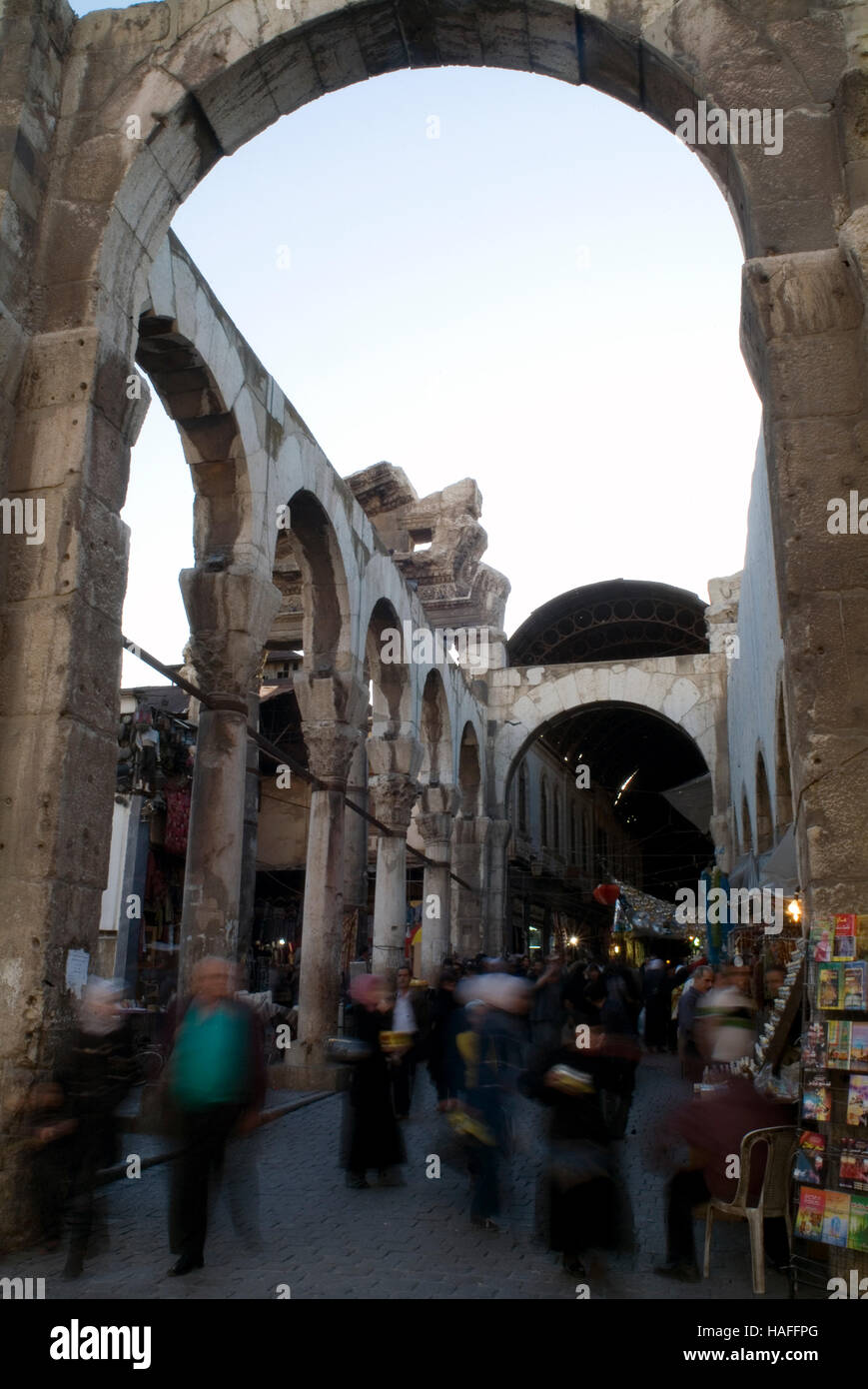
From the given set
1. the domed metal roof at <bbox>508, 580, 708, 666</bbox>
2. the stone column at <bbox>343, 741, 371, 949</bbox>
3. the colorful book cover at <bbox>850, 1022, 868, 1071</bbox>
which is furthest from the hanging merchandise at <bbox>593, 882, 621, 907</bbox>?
the colorful book cover at <bbox>850, 1022, 868, 1071</bbox>

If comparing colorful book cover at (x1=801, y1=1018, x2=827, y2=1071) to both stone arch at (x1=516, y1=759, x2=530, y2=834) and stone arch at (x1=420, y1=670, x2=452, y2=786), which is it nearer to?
stone arch at (x1=420, y1=670, x2=452, y2=786)

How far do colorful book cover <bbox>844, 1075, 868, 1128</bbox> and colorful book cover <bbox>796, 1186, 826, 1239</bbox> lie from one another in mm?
310

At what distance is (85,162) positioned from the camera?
6.02 m

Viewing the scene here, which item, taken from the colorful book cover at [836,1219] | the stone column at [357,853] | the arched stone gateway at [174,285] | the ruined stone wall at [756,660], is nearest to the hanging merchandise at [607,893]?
the ruined stone wall at [756,660]

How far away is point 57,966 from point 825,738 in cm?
374

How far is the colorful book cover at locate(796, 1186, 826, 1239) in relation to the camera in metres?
3.87

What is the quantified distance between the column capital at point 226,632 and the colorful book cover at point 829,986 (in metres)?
5.40

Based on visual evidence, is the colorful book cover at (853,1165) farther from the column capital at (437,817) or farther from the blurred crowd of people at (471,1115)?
the column capital at (437,817)

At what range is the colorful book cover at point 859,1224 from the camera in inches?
146

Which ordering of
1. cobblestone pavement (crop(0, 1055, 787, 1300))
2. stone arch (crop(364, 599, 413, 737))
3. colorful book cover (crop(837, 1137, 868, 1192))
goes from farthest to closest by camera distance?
stone arch (crop(364, 599, 413, 737)) < cobblestone pavement (crop(0, 1055, 787, 1300)) < colorful book cover (crop(837, 1137, 868, 1192))

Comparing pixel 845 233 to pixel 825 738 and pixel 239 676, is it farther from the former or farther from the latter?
pixel 239 676

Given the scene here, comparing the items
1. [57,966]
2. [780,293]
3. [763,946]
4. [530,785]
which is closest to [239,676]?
[57,966]

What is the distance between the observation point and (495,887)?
63.6ft

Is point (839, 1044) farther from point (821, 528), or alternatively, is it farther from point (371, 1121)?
point (371, 1121)
